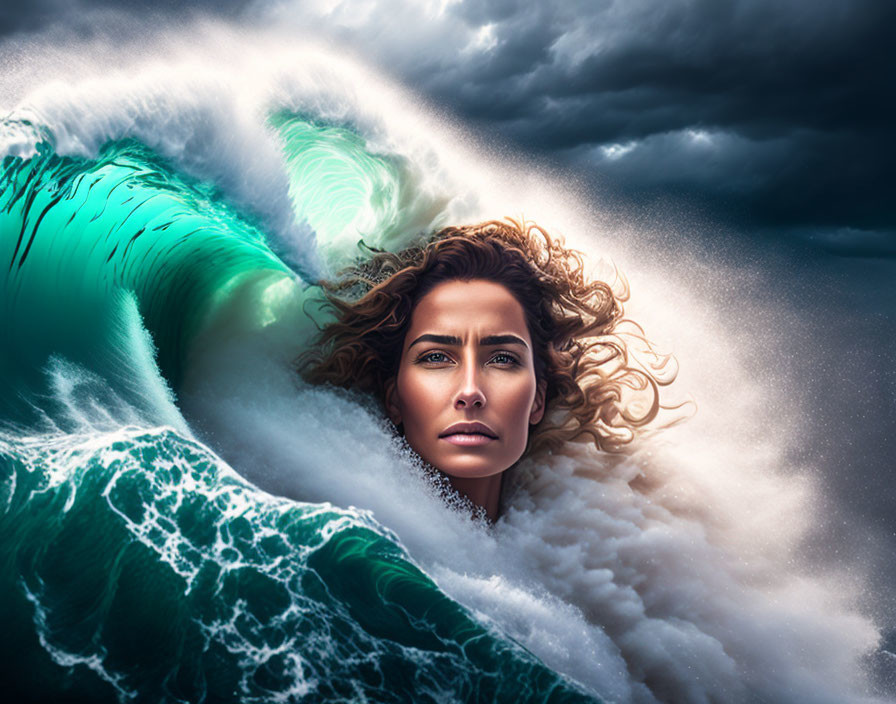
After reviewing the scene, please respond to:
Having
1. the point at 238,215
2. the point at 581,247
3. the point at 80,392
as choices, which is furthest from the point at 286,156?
the point at 581,247

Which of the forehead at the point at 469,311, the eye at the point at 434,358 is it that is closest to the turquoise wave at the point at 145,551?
the eye at the point at 434,358

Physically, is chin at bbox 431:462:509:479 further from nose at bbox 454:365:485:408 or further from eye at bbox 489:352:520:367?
eye at bbox 489:352:520:367

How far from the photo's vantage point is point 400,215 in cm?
503

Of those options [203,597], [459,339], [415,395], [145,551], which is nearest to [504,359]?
[459,339]

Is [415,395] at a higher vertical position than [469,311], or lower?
lower

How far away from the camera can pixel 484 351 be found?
4.42 meters

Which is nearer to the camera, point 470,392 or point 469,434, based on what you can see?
point 470,392

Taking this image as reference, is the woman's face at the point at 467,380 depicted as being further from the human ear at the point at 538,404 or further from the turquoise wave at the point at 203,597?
the turquoise wave at the point at 203,597

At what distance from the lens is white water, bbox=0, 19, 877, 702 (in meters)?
4.16

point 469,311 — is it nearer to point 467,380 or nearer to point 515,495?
point 467,380

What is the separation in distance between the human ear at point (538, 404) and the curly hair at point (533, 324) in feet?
0.14

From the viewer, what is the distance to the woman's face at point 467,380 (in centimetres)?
438

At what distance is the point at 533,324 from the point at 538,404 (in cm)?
52

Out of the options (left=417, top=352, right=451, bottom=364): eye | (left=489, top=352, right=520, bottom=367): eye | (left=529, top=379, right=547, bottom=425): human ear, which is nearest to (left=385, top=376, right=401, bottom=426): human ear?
(left=417, top=352, right=451, bottom=364): eye
